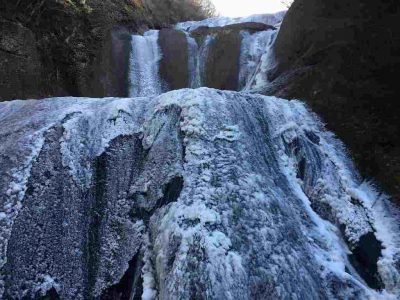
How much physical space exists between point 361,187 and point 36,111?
4.57 meters

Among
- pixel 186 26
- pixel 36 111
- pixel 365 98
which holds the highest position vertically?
pixel 365 98

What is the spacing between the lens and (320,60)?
280 inches

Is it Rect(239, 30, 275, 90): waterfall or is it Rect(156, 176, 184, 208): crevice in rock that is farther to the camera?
Rect(239, 30, 275, 90): waterfall

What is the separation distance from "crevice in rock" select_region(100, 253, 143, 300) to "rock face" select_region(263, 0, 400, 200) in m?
3.07

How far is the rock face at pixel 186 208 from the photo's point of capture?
3.84m

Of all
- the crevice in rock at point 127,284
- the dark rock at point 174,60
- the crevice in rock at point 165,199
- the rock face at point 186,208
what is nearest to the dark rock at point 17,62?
the dark rock at point 174,60

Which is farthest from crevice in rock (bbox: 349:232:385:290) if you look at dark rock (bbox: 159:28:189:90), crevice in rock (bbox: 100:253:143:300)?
dark rock (bbox: 159:28:189:90)

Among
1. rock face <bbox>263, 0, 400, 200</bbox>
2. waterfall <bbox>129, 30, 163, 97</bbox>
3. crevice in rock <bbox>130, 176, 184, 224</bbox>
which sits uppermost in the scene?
rock face <bbox>263, 0, 400, 200</bbox>

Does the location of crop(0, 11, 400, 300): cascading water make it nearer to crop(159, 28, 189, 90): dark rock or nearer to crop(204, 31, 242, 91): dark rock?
crop(204, 31, 242, 91): dark rock

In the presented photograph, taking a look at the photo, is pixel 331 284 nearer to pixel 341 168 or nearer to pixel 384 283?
pixel 384 283

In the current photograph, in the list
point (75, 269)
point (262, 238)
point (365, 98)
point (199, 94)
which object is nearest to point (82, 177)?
point (75, 269)

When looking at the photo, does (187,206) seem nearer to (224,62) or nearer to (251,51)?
(224,62)

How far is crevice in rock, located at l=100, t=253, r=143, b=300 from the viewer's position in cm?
423

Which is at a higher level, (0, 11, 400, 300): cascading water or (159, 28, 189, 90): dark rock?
(0, 11, 400, 300): cascading water
